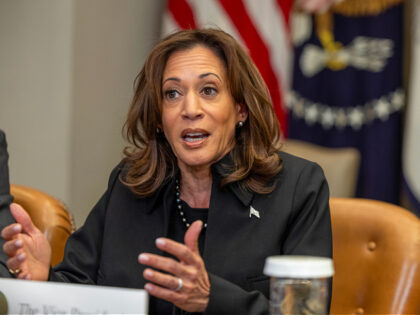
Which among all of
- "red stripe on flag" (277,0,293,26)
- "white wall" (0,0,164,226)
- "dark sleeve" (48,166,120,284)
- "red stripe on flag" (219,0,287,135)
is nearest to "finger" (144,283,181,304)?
"dark sleeve" (48,166,120,284)

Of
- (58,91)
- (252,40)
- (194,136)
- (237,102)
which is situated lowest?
(194,136)

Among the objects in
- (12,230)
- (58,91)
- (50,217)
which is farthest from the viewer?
(58,91)

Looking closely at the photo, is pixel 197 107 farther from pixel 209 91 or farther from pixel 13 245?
pixel 13 245

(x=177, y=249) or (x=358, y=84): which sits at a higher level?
(x=358, y=84)

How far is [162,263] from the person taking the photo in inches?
43.8

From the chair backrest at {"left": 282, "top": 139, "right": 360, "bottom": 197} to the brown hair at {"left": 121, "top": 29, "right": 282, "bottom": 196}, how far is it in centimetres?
201

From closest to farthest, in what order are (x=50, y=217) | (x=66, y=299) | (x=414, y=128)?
(x=66, y=299)
(x=50, y=217)
(x=414, y=128)

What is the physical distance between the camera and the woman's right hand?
128 centimetres

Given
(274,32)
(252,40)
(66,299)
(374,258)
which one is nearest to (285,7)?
(274,32)

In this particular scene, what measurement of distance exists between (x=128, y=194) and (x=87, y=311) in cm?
84

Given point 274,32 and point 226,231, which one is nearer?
point 226,231

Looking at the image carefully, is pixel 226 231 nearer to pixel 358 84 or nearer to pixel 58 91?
pixel 58 91

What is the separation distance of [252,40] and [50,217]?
2123mm

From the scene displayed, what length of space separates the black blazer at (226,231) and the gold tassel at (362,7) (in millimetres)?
2413
